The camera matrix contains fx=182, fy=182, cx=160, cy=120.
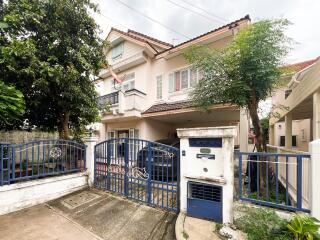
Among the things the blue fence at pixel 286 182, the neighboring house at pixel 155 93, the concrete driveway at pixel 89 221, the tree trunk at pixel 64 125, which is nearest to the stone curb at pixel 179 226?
the concrete driveway at pixel 89 221

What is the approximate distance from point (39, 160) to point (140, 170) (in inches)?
136

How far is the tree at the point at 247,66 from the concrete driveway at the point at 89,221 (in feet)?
12.2

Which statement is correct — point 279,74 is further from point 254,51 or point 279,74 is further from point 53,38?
point 53,38

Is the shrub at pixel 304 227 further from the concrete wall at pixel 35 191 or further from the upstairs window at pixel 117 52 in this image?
the upstairs window at pixel 117 52

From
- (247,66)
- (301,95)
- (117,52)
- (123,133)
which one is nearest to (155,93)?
(123,133)

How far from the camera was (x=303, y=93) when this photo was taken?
559 centimetres

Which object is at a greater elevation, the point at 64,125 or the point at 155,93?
the point at 155,93

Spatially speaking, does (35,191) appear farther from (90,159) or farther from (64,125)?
(64,125)

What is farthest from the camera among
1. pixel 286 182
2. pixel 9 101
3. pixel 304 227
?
pixel 9 101

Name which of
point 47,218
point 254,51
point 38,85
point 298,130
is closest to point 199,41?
point 254,51

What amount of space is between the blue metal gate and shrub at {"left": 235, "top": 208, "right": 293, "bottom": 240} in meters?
1.78

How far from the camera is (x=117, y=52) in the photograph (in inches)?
525

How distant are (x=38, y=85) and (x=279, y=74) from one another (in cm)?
726

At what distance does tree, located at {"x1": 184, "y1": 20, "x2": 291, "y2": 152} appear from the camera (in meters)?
4.83
